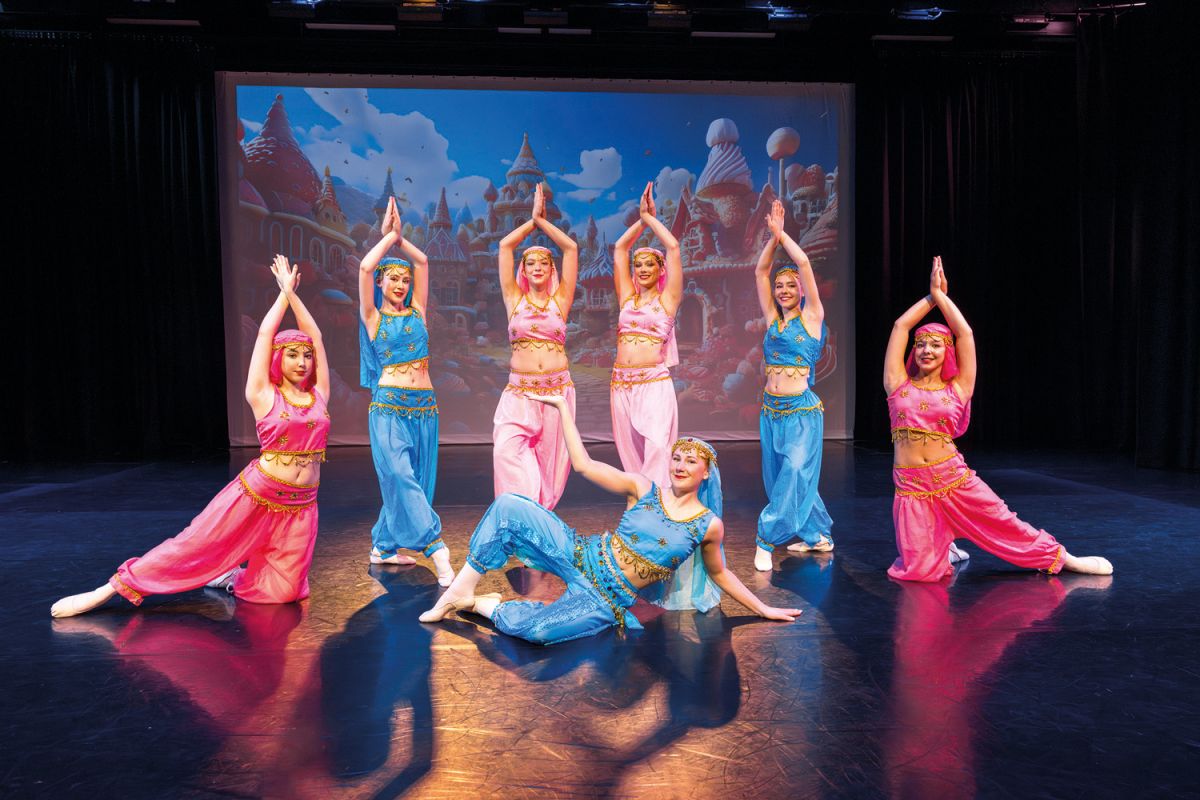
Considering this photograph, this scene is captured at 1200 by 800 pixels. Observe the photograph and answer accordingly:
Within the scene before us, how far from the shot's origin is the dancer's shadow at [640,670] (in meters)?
2.40

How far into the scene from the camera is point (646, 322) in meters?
4.76

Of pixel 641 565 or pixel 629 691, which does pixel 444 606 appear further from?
pixel 629 691

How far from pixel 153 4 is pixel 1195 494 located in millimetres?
8097

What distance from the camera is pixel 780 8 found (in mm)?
7074

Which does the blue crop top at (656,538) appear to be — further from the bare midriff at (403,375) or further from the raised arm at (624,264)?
the raised arm at (624,264)

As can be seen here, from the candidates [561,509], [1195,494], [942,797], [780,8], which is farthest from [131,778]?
[780,8]

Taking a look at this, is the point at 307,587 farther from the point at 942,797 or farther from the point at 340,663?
the point at 942,797

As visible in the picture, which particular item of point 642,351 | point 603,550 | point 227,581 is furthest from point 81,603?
point 642,351

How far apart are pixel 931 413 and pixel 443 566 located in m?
2.22

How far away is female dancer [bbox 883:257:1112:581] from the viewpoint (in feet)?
13.0

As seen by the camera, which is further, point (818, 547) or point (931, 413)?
point (818, 547)

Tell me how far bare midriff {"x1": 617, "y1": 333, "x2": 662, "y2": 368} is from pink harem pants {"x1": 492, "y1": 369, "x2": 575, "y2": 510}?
0.37m

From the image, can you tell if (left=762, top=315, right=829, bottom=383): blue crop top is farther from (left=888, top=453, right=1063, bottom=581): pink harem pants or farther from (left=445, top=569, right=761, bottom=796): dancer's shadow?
(left=445, top=569, right=761, bottom=796): dancer's shadow

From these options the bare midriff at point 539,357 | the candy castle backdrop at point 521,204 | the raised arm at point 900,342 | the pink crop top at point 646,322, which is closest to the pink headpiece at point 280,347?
the bare midriff at point 539,357
